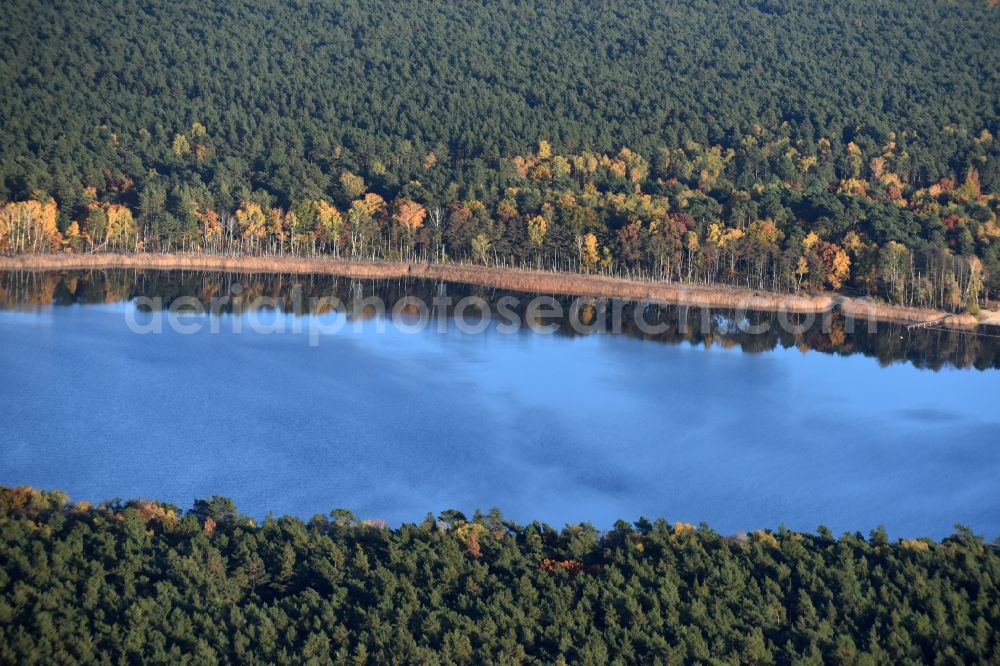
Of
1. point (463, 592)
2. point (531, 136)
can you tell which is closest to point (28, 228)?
point (531, 136)

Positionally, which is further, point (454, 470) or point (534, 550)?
point (454, 470)

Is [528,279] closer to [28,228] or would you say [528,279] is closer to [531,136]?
[531,136]

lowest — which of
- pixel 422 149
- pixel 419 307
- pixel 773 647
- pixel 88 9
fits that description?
pixel 773 647

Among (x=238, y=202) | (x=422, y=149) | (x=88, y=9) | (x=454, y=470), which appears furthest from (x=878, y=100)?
(x=454, y=470)

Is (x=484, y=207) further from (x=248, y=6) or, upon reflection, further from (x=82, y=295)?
(x=248, y=6)

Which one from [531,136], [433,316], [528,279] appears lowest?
[433,316]

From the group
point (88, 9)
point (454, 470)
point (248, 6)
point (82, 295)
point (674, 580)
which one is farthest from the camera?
point (248, 6)
